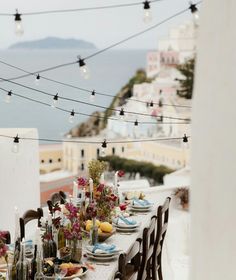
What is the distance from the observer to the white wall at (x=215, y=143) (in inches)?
29.9

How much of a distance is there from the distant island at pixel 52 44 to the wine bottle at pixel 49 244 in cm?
803

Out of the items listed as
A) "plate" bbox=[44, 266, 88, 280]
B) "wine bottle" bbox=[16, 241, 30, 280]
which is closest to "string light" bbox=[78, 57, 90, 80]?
"plate" bbox=[44, 266, 88, 280]

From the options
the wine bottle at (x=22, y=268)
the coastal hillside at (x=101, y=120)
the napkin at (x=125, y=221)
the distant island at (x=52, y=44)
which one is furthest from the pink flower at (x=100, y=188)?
the coastal hillside at (x=101, y=120)

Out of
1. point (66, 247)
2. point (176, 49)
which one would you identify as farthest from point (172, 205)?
point (176, 49)

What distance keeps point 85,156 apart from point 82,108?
672cm

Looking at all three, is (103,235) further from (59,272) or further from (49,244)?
(59,272)

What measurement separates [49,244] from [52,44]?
12952 millimetres

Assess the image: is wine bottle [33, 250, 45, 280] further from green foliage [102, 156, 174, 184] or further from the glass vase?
green foliage [102, 156, 174, 184]

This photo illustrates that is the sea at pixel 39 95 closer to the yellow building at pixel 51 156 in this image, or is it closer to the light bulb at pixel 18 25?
the yellow building at pixel 51 156

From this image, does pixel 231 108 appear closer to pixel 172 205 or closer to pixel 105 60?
pixel 172 205

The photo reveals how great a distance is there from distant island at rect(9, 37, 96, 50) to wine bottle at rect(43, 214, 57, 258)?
26.3 feet

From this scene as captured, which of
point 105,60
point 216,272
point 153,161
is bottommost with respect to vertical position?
point 153,161

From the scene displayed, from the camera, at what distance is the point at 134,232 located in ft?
12.0

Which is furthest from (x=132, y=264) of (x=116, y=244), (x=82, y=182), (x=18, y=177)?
(x=18, y=177)
